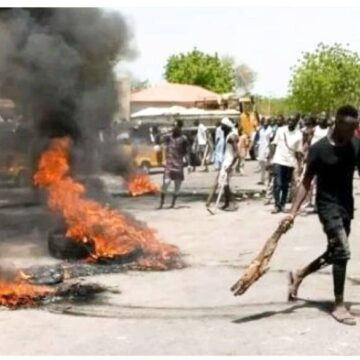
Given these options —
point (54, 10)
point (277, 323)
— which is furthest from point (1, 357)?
point (54, 10)

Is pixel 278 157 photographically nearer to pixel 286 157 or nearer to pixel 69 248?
pixel 286 157

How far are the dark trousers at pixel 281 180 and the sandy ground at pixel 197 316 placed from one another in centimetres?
308

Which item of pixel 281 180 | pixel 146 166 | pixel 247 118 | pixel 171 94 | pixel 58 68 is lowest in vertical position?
pixel 146 166

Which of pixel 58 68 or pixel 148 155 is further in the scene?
pixel 148 155

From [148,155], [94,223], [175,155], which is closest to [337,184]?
[94,223]

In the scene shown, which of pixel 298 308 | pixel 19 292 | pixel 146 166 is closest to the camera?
pixel 298 308

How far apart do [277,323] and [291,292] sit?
2.44 feet

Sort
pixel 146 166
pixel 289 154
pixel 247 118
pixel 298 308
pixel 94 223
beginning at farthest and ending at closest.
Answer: pixel 247 118
pixel 146 166
pixel 289 154
pixel 94 223
pixel 298 308

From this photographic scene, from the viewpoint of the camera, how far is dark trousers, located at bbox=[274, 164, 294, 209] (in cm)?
1247

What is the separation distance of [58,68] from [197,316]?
5895 mm

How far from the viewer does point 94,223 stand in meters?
8.53

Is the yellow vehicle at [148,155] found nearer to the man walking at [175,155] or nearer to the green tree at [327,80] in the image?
the man walking at [175,155]

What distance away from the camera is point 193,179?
2130 cm

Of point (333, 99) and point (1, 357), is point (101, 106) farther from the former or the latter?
point (333, 99)
